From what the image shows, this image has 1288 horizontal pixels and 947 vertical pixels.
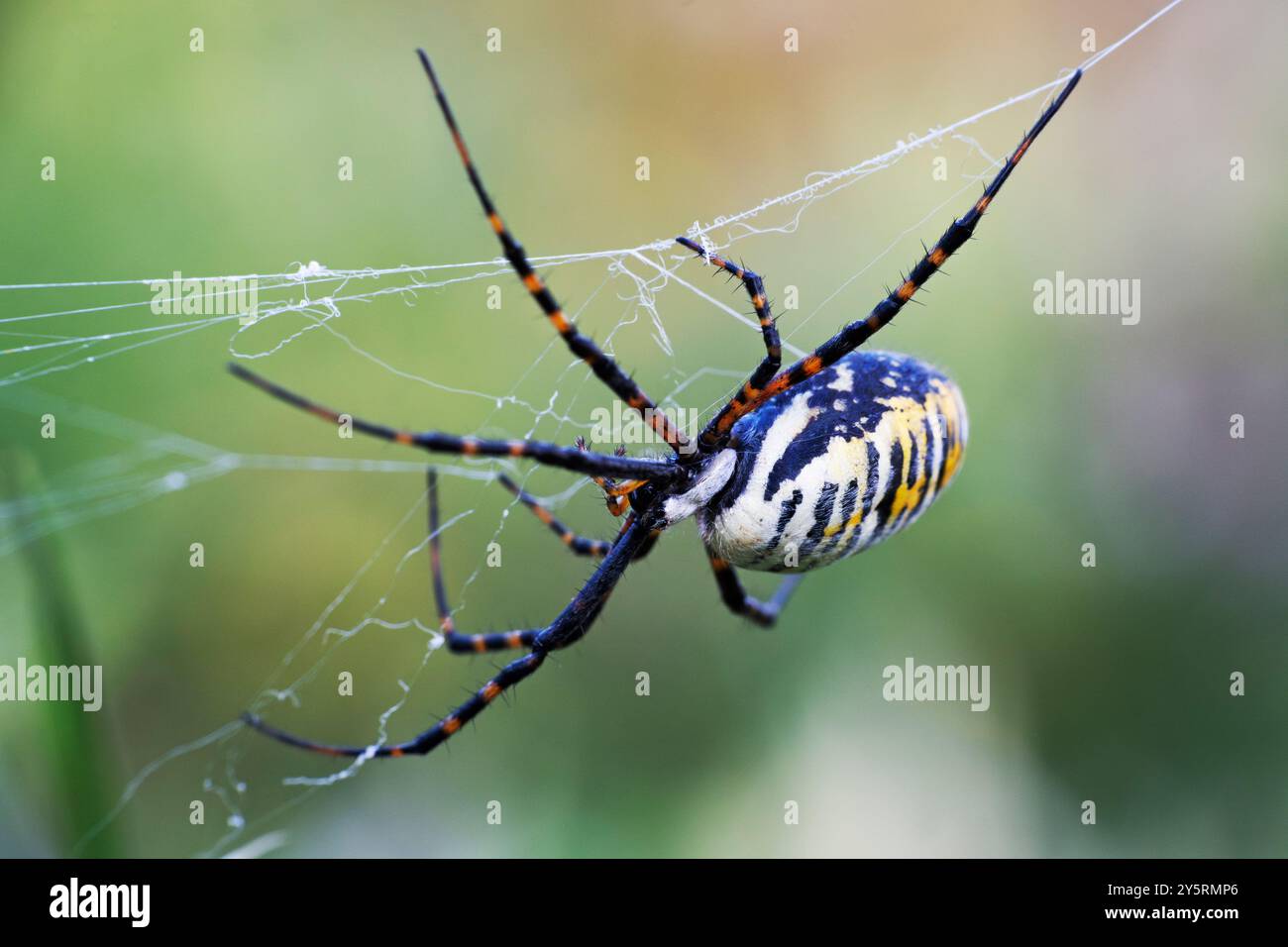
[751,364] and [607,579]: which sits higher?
[751,364]

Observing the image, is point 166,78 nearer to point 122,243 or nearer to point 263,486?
point 122,243

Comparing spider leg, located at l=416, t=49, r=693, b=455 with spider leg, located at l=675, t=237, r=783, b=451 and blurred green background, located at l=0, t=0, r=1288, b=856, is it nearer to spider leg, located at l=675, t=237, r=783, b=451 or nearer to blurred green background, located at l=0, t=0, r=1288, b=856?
spider leg, located at l=675, t=237, r=783, b=451

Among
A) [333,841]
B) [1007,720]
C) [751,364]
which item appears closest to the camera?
[333,841]

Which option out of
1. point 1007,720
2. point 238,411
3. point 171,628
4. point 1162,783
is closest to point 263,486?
point 238,411

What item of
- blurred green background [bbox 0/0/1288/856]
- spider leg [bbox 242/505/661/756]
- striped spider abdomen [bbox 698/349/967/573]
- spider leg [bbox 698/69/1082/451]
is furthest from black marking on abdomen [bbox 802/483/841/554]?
blurred green background [bbox 0/0/1288/856]

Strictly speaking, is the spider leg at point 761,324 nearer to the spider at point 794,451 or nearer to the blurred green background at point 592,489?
the spider at point 794,451

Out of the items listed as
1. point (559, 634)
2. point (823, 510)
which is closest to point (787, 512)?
point (823, 510)
